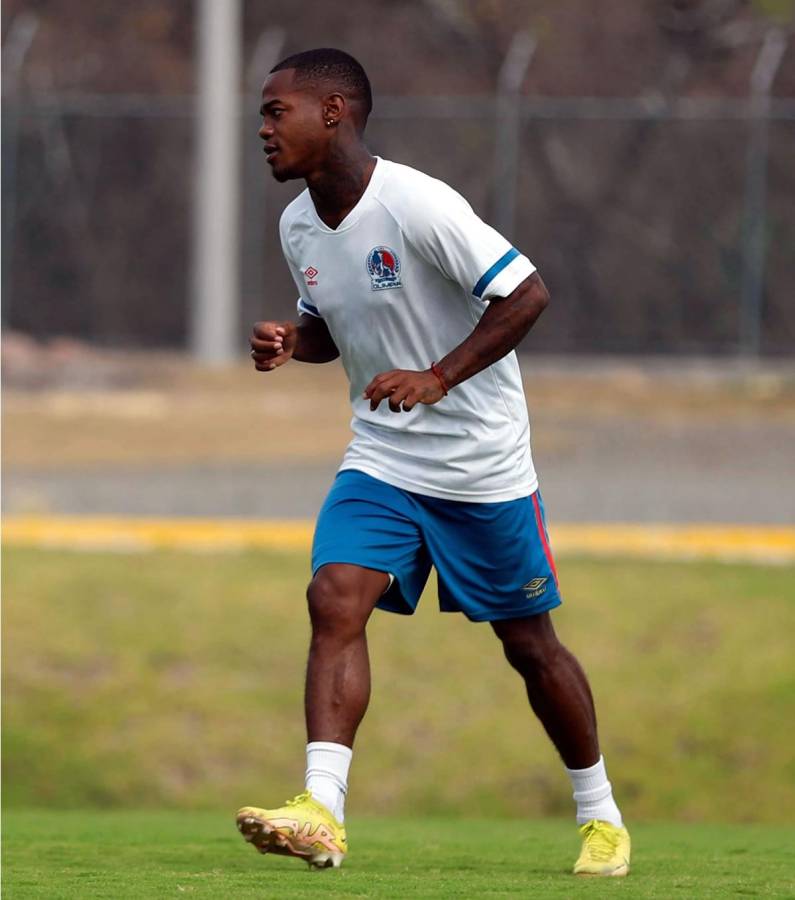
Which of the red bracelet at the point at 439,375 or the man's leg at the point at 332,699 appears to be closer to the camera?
the man's leg at the point at 332,699

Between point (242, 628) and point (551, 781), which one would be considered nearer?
point (551, 781)

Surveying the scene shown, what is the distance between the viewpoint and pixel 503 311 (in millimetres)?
5086

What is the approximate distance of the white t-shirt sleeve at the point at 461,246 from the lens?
508cm

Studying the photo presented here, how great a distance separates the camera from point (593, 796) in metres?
5.51

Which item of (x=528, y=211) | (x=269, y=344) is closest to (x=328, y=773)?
(x=269, y=344)

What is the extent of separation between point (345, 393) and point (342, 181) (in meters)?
13.1

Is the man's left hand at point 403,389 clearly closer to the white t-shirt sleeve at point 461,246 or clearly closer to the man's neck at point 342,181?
the white t-shirt sleeve at point 461,246

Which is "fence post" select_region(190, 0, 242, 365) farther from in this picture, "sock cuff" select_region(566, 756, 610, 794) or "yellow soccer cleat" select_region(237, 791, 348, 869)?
"yellow soccer cleat" select_region(237, 791, 348, 869)

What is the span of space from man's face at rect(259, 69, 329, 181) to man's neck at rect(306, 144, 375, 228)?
32mm

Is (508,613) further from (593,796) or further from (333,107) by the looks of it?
(333,107)

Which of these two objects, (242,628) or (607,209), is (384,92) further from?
(242,628)

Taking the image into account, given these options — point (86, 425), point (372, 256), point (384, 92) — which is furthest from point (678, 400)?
point (372, 256)

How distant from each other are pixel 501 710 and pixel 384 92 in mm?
14693

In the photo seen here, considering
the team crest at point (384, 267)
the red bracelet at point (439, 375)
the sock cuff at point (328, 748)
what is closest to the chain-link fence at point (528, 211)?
the team crest at point (384, 267)
